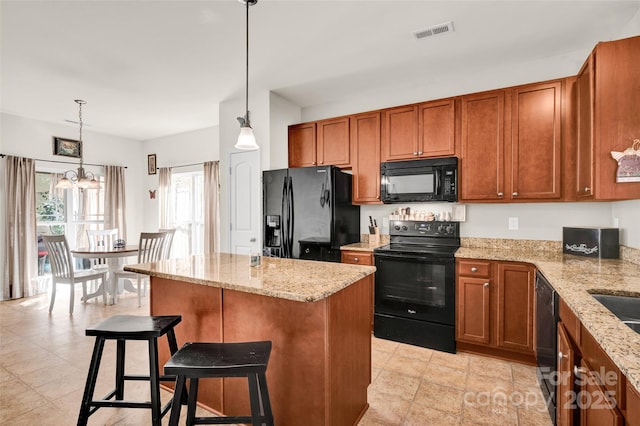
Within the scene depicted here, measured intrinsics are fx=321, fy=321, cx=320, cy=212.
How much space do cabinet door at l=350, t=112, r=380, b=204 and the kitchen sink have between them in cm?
218

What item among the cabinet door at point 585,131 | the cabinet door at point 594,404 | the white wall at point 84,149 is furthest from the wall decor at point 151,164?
the cabinet door at point 594,404

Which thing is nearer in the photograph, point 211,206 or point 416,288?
point 416,288

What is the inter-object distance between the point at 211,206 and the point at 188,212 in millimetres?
829

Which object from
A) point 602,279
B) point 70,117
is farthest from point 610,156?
point 70,117

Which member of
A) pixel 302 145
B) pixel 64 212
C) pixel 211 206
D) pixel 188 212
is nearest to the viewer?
pixel 302 145

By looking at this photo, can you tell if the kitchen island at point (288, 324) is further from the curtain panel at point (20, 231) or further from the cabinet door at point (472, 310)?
the curtain panel at point (20, 231)

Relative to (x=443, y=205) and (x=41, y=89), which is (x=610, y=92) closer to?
(x=443, y=205)

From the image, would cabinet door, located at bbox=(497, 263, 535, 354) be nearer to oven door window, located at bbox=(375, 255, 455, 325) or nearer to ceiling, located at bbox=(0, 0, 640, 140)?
oven door window, located at bbox=(375, 255, 455, 325)

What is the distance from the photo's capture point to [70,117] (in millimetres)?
4801

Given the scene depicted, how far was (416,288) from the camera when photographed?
2.97 meters

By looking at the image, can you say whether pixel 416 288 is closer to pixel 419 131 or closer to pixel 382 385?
pixel 382 385

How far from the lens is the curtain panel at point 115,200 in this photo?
582cm

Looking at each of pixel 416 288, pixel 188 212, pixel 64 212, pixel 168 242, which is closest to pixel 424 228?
pixel 416 288

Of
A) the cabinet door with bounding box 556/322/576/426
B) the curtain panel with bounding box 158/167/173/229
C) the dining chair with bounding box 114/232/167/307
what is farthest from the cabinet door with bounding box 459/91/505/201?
the curtain panel with bounding box 158/167/173/229
